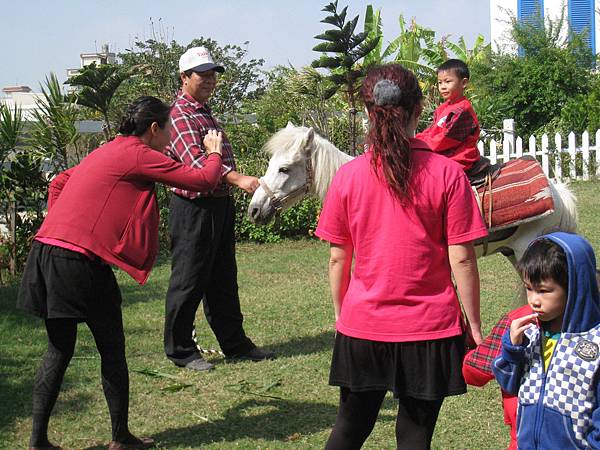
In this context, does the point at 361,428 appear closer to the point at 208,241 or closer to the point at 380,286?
the point at 380,286

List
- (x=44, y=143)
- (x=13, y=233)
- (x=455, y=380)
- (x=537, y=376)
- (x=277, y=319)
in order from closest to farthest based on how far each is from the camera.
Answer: (x=537, y=376), (x=455, y=380), (x=277, y=319), (x=13, y=233), (x=44, y=143)

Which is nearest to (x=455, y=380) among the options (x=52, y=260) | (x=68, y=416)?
(x=52, y=260)

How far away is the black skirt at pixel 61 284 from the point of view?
159 inches

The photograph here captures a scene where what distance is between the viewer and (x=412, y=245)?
9.75 feet

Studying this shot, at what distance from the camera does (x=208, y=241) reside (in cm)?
590

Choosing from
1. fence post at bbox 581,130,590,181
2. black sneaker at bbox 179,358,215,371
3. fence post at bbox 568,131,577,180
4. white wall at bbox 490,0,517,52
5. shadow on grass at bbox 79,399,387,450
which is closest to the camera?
shadow on grass at bbox 79,399,387,450

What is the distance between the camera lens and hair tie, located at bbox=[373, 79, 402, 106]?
295 cm

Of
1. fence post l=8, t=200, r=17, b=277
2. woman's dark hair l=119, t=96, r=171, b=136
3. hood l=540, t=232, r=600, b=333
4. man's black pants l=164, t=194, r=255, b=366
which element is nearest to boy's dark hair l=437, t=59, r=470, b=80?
man's black pants l=164, t=194, r=255, b=366

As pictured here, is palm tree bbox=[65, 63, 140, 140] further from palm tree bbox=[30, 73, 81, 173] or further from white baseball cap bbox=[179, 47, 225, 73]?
white baseball cap bbox=[179, 47, 225, 73]

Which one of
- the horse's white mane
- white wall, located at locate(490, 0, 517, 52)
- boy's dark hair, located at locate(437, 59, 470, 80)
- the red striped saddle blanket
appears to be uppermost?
white wall, located at locate(490, 0, 517, 52)

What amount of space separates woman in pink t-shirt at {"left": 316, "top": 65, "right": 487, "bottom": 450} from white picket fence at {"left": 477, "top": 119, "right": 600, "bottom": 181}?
13474 millimetres

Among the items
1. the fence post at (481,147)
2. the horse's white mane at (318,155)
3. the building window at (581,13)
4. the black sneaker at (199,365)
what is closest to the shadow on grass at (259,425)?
the black sneaker at (199,365)

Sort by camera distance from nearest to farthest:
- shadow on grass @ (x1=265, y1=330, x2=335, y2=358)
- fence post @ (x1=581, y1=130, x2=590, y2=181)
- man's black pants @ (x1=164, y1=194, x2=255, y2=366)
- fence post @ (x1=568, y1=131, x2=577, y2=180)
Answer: man's black pants @ (x1=164, y1=194, x2=255, y2=366)
shadow on grass @ (x1=265, y1=330, x2=335, y2=358)
fence post @ (x1=568, y1=131, x2=577, y2=180)
fence post @ (x1=581, y1=130, x2=590, y2=181)

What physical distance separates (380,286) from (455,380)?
428mm
